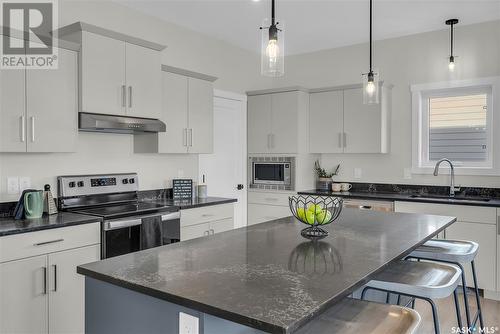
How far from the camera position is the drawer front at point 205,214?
142 inches

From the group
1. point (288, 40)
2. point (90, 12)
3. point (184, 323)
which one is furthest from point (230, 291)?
point (288, 40)

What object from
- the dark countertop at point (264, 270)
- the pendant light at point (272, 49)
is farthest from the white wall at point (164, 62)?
the pendant light at point (272, 49)

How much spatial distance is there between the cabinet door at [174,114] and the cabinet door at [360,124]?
79.7 inches

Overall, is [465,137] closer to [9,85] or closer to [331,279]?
[331,279]

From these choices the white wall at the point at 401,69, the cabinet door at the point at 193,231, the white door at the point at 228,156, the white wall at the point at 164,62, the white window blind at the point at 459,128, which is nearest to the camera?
the white wall at the point at 164,62

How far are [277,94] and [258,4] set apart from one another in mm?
1510

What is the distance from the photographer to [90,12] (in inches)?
138

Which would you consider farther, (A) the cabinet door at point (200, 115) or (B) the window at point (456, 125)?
(B) the window at point (456, 125)

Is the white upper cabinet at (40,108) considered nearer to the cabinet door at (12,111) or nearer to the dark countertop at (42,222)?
the cabinet door at (12,111)

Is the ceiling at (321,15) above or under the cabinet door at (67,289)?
above

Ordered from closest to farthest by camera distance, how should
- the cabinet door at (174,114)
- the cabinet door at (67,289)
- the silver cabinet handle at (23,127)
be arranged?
1. the cabinet door at (67,289)
2. the silver cabinet handle at (23,127)
3. the cabinet door at (174,114)

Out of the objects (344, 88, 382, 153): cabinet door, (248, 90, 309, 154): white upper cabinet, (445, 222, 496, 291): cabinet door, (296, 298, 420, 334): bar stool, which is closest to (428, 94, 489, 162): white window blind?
(344, 88, 382, 153): cabinet door

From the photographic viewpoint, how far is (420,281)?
6.45 feet

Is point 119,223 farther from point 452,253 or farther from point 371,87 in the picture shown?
point 452,253
